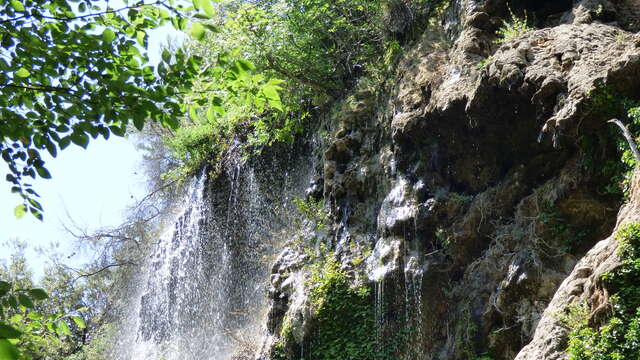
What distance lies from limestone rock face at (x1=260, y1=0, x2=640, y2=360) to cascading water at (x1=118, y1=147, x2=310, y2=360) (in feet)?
8.05

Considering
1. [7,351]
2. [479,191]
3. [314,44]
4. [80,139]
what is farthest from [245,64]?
[314,44]

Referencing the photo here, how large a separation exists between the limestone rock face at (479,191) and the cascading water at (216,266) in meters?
2.45

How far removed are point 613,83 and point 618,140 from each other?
616mm

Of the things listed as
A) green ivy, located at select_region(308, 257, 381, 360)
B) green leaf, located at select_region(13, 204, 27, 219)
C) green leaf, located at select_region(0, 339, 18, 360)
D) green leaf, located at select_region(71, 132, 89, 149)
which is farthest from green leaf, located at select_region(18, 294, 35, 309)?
green ivy, located at select_region(308, 257, 381, 360)

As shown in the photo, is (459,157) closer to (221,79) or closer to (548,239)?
(548,239)

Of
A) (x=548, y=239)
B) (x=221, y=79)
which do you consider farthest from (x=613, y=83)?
(x=221, y=79)

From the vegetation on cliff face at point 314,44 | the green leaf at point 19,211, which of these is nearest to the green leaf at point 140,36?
the green leaf at point 19,211

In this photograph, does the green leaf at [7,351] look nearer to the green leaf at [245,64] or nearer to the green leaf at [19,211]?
the green leaf at [19,211]

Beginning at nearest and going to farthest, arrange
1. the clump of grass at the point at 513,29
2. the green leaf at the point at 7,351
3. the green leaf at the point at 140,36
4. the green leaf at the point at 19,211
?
the green leaf at the point at 7,351
the green leaf at the point at 19,211
the green leaf at the point at 140,36
the clump of grass at the point at 513,29

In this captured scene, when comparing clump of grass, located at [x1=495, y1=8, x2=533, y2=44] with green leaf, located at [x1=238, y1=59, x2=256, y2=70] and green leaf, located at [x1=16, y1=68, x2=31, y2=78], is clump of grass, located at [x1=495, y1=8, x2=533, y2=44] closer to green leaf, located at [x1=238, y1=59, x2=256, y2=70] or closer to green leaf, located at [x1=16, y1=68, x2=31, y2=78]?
green leaf, located at [x1=238, y1=59, x2=256, y2=70]

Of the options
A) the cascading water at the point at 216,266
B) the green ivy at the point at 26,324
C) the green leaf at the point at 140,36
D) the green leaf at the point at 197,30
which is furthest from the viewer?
the cascading water at the point at 216,266

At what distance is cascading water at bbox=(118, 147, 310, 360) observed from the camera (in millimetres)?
13055

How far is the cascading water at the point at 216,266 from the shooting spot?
42.8ft

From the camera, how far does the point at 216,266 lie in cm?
1390
